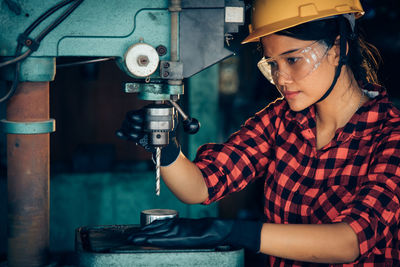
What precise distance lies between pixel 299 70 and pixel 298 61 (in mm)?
27

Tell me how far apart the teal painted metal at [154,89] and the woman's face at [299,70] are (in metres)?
0.38

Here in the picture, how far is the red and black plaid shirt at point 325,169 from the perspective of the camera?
4.14 ft

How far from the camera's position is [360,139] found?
1468mm

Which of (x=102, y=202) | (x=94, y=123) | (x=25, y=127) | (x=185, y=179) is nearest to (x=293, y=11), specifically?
(x=185, y=179)

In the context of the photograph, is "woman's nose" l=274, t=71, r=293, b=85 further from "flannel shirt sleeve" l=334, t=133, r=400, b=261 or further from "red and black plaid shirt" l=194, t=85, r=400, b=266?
"flannel shirt sleeve" l=334, t=133, r=400, b=261

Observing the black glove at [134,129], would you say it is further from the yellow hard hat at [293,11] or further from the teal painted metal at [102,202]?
the teal painted metal at [102,202]

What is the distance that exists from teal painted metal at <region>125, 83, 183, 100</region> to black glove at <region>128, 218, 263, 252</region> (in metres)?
0.33

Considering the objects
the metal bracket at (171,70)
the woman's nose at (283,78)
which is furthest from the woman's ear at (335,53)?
the metal bracket at (171,70)

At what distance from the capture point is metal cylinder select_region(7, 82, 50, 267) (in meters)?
1.27

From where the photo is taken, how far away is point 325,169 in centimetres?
150

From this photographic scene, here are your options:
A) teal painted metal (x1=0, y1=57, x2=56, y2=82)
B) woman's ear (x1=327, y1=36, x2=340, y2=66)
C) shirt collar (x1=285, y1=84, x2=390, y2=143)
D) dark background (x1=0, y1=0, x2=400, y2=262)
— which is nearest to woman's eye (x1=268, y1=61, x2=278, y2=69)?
woman's ear (x1=327, y1=36, x2=340, y2=66)

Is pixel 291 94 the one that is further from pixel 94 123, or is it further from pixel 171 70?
pixel 94 123

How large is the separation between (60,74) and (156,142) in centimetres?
201

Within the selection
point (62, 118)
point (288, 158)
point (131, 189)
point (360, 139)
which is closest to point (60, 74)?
point (62, 118)
